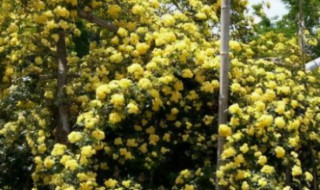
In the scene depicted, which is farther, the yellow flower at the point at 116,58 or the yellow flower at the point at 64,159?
the yellow flower at the point at 116,58

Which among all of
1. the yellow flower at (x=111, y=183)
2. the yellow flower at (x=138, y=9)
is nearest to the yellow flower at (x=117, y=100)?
the yellow flower at (x=111, y=183)

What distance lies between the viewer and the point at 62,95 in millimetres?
4418

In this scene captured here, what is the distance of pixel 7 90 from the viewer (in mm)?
4719

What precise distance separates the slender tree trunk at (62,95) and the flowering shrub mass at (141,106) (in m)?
0.02

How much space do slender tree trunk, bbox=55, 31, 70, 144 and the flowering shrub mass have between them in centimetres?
2

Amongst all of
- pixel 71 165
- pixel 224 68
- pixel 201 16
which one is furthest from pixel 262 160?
pixel 201 16

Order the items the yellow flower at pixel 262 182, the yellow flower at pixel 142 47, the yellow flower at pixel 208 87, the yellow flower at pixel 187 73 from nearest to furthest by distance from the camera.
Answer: the yellow flower at pixel 262 182, the yellow flower at pixel 187 73, the yellow flower at pixel 208 87, the yellow flower at pixel 142 47

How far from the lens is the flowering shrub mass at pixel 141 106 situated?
12.5 feet

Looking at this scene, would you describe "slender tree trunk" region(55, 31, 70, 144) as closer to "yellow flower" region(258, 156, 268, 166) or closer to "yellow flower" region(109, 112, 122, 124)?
"yellow flower" region(109, 112, 122, 124)

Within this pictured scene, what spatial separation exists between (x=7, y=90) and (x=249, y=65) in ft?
7.06

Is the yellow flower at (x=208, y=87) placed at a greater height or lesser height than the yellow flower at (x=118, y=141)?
greater

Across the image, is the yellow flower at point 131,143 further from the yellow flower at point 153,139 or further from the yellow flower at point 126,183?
the yellow flower at point 126,183

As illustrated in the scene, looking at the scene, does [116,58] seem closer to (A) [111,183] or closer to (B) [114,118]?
(B) [114,118]

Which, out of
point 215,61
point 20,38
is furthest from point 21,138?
point 215,61
